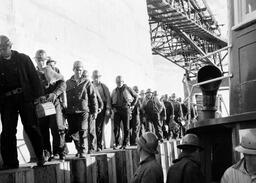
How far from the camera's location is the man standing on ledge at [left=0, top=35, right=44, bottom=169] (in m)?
5.73

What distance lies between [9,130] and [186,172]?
108 inches

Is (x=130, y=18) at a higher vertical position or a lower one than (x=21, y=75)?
higher

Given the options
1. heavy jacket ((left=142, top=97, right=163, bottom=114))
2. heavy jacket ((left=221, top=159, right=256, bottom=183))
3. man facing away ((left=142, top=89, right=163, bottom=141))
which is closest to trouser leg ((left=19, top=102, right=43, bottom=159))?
heavy jacket ((left=221, top=159, right=256, bottom=183))

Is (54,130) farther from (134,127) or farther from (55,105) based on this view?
(134,127)

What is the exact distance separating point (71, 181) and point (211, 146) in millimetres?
3503

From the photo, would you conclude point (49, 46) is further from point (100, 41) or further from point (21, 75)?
point (21, 75)

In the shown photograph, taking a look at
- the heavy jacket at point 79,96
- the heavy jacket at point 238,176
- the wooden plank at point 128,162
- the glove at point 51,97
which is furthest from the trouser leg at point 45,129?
the heavy jacket at point 238,176

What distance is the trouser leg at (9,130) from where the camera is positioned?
5863 millimetres

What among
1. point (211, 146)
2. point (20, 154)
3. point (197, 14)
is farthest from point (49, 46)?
point (197, 14)

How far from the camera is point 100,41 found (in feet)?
55.2

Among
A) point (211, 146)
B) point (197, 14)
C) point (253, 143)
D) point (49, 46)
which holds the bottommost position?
point (211, 146)

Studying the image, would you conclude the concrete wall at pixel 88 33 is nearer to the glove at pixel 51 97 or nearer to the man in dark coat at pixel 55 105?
the man in dark coat at pixel 55 105

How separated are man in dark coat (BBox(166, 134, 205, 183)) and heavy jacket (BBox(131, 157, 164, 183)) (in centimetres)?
22

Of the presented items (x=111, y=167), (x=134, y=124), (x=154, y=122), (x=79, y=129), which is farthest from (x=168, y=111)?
(x=79, y=129)
